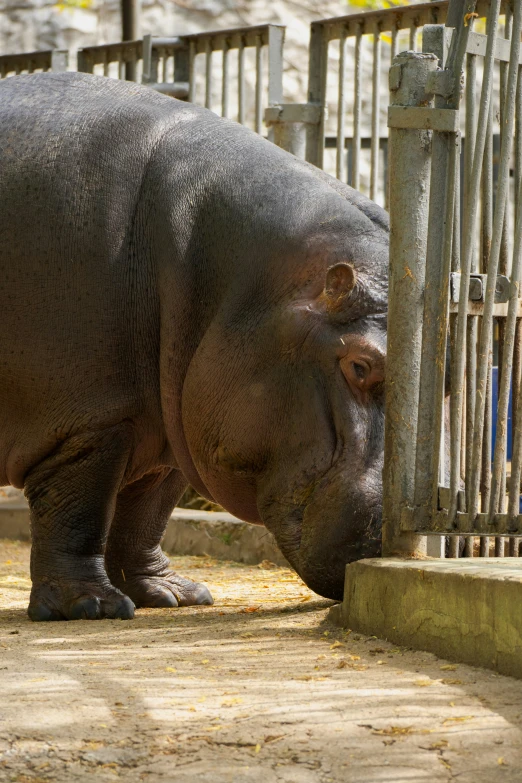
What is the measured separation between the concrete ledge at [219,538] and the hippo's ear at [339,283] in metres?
2.61

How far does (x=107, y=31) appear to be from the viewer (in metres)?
15.5

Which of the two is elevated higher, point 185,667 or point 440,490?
point 440,490

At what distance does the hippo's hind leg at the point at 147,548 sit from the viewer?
522cm

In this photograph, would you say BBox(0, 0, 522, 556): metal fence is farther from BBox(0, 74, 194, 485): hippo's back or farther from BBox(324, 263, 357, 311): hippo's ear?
BBox(0, 74, 194, 485): hippo's back

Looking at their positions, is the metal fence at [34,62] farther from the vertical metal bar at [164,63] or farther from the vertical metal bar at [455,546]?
the vertical metal bar at [455,546]

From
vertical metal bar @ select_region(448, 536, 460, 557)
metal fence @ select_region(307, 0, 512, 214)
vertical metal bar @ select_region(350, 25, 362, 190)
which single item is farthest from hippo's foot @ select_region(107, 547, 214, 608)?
vertical metal bar @ select_region(350, 25, 362, 190)

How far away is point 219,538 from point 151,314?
8.97 feet

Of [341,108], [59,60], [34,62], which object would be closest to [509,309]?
[341,108]

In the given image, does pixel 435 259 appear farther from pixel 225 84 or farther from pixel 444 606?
pixel 225 84

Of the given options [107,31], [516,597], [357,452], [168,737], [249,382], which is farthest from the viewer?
[107,31]

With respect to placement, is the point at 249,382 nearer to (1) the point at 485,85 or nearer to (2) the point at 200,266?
(2) the point at 200,266

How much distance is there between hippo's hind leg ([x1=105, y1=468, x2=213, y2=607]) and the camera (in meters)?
5.22

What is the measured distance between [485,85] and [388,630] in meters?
1.56

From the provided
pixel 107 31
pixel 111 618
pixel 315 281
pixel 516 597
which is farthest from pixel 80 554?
pixel 107 31
